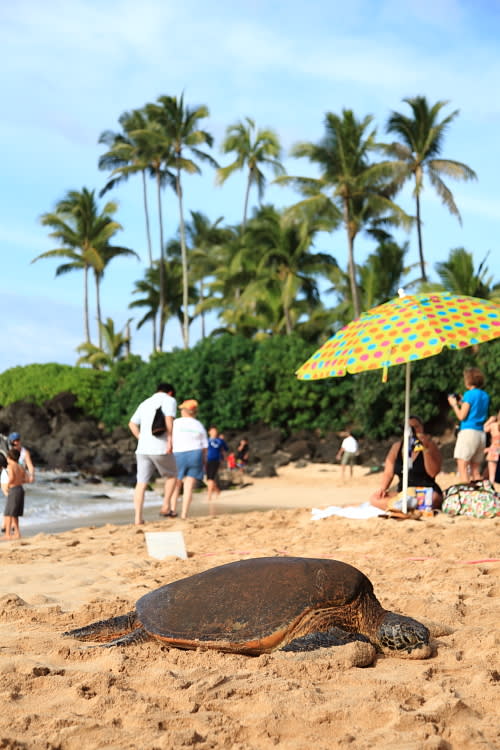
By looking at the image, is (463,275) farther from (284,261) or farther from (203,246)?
(203,246)

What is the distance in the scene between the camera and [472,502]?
7.20 metres

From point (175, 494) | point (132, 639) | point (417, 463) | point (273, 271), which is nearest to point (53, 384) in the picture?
point (273, 271)

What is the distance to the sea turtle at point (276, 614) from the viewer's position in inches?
126

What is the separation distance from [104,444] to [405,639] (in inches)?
1161

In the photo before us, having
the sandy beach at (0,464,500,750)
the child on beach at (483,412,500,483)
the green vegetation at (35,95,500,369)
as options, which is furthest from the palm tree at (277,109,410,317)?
the sandy beach at (0,464,500,750)

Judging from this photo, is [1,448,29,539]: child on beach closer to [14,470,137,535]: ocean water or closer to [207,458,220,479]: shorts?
[14,470,137,535]: ocean water

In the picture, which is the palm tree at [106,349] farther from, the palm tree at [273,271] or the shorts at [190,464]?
the shorts at [190,464]

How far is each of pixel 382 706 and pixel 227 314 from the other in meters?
35.5

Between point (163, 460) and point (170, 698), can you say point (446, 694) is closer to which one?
point (170, 698)

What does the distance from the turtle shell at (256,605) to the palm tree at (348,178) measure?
26379mm

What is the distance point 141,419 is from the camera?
8.54 metres

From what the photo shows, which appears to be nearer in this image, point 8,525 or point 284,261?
point 8,525

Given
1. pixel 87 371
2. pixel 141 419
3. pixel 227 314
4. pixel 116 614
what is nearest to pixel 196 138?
pixel 227 314

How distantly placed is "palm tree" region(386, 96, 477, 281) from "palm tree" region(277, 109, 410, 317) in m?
0.94
